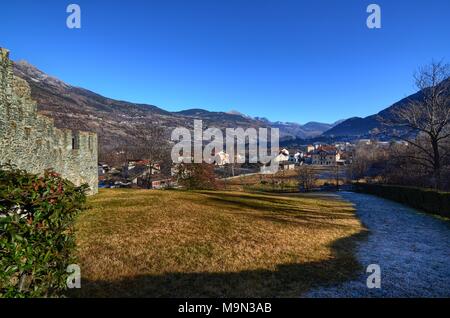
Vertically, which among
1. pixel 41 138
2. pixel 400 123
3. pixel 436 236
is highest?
pixel 400 123

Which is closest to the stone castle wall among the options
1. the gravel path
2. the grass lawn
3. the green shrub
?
the grass lawn

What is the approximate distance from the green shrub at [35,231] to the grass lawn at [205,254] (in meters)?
3.15

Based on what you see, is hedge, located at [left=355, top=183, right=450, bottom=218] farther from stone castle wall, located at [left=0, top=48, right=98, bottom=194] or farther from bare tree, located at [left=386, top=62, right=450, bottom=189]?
stone castle wall, located at [left=0, top=48, right=98, bottom=194]

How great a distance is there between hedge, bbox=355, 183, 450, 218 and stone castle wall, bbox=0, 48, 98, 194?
30.3 m

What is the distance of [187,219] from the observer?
1886 cm

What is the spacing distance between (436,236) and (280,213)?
10.3m

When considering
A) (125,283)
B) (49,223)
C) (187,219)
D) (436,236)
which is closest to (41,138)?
(187,219)

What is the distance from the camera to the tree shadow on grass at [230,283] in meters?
8.42

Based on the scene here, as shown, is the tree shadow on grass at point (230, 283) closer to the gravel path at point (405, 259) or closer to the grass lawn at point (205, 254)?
the grass lawn at point (205, 254)

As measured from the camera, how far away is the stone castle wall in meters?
12.4

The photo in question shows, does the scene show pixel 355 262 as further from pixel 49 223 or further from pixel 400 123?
pixel 400 123

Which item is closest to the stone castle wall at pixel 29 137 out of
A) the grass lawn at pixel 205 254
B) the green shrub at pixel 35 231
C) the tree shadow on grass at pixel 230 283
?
the grass lawn at pixel 205 254
